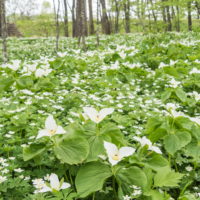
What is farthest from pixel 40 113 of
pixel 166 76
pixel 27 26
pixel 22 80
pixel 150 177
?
pixel 27 26

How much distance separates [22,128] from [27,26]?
116 feet

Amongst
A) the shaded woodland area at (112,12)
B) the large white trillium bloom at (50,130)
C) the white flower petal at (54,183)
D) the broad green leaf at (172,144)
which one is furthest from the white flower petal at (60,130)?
the shaded woodland area at (112,12)

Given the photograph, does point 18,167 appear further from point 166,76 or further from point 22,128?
point 166,76

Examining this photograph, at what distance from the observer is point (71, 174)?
205cm

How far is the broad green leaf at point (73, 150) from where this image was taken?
181 centimetres

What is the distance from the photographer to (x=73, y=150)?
6.06 ft

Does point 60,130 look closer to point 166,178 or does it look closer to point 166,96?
point 166,178

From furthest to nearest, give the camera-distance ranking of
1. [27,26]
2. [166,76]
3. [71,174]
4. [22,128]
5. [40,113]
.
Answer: [27,26] → [166,76] → [40,113] → [22,128] → [71,174]

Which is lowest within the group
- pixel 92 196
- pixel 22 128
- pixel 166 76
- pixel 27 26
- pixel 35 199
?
pixel 92 196

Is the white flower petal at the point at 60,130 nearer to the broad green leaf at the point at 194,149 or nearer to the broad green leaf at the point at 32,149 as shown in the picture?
the broad green leaf at the point at 32,149

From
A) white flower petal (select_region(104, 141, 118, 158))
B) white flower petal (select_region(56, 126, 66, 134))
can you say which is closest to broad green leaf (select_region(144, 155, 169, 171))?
white flower petal (select_region(104, 141, 118, 158))

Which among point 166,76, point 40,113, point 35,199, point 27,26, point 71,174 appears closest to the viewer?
point 35,199

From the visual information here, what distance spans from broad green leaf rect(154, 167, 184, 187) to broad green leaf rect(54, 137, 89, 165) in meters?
0.54

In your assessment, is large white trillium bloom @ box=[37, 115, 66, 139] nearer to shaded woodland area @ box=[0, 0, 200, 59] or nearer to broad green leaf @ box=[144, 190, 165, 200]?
broad green leaf @ box=[144, 190, 165, 200]
